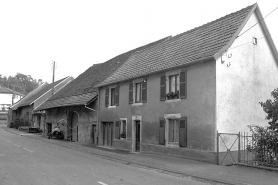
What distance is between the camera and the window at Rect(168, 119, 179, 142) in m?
16.3

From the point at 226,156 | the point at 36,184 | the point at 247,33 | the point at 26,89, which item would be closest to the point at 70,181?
the point at 36,184

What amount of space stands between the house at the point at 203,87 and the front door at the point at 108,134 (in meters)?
3.32

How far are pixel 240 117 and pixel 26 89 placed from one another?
347 ft

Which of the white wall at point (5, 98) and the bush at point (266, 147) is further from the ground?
the white wall at point (5, 98)

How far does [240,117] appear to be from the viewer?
14859 millimetres

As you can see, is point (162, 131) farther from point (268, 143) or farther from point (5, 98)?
point (5, 98)

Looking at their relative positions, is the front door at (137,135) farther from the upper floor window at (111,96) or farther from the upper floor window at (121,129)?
the upper floor window at (111,96)

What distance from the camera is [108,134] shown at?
23.7 meters

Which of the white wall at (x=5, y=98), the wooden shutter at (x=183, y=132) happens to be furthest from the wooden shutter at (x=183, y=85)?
the white wall at (x=5, y=98)

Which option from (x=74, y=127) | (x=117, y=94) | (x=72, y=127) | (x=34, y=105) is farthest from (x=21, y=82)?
(x=117, y=94)

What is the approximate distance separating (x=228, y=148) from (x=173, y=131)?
344 centimetres

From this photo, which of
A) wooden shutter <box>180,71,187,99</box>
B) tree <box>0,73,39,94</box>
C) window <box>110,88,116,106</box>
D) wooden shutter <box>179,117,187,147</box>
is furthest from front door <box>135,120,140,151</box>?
tree <box>0,73,39,94</box>

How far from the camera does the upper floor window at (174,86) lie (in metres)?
15.7

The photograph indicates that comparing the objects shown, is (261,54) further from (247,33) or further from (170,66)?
(170,66)
